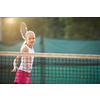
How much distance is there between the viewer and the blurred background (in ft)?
17.8

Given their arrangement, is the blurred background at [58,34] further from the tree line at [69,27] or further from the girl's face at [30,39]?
the girl's face at [30,39]

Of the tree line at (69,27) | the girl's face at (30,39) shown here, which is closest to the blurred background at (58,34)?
the tree line at (69,27)

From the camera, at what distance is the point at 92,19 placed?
51.1ft

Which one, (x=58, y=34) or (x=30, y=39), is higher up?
(x=58, y=34)

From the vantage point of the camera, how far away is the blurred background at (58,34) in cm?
544

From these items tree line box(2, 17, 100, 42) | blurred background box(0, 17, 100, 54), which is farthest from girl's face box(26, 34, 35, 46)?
tree line box(2, 17, 100, 42)

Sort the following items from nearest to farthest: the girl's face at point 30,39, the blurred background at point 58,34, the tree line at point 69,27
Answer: the girl's face at point 30,39 < the blurred background at point 58,34 < the tree line at point 69,27

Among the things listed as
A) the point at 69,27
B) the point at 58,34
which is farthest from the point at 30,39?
the point at 58,34

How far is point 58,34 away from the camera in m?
21.6

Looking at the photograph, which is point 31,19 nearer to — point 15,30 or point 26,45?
point 15,30

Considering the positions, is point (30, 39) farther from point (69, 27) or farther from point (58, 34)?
point (58, 34)

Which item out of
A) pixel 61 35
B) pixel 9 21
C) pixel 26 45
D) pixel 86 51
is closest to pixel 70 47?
pixel 86 51

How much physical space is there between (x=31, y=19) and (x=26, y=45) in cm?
1361

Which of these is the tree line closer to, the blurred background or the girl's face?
the blurred background
